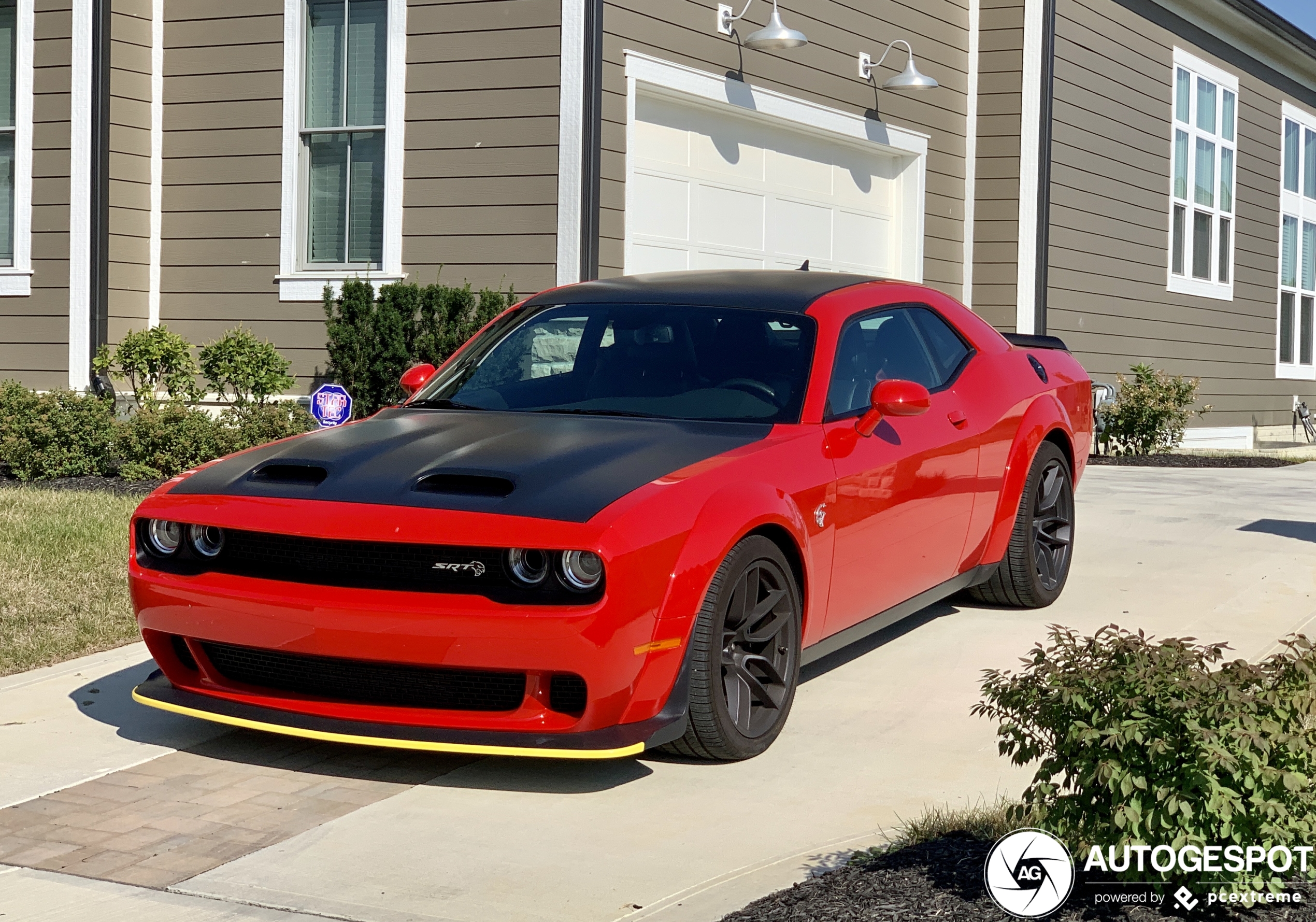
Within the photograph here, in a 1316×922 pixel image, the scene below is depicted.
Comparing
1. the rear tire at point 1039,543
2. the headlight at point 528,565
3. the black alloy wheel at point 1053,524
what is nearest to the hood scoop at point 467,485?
the headlight at point 528,565

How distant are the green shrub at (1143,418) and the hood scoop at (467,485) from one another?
12.0 metres

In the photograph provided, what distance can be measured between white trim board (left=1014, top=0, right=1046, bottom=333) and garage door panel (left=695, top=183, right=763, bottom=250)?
149 inches

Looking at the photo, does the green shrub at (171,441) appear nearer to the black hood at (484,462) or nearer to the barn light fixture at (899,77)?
the black hood at (484,462)

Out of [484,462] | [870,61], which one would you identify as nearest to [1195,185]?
[870,61]

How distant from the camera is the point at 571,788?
4.25 metres

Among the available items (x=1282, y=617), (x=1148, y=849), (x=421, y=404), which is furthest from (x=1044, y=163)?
(x=1148, y=849)

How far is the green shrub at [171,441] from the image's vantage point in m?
9.77

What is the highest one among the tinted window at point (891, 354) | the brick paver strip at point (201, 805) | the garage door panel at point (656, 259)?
the garage door panel at point (656, 259)

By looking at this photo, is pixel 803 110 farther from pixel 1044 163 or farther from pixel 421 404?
pixel 421 404

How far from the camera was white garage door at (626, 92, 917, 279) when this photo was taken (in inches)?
450

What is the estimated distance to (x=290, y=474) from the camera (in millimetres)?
4562

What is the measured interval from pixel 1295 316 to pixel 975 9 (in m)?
9.62

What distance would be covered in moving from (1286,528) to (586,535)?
20.9 feet

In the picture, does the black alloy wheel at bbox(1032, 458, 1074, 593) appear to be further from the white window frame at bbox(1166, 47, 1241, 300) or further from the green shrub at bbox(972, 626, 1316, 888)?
the white window frame at bbox(1166, 47, 1241, 300)
